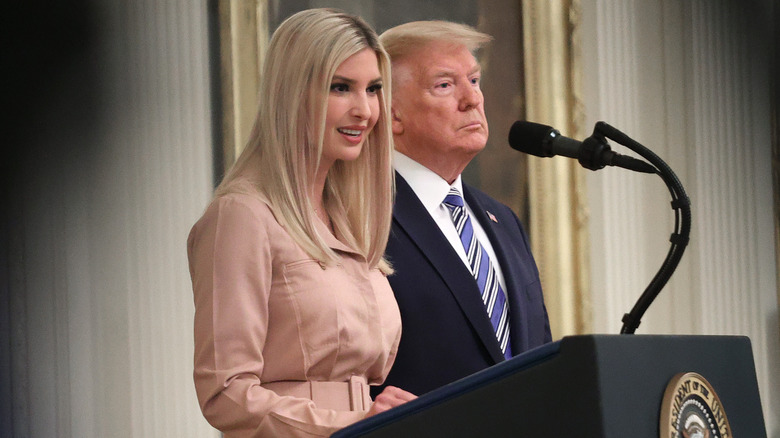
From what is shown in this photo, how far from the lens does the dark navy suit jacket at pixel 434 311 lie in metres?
2.53

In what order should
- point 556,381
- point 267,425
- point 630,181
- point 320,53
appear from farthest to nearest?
point 630,181
point 320,53
point 267,425
point 556,381

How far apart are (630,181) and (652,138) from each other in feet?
0.97

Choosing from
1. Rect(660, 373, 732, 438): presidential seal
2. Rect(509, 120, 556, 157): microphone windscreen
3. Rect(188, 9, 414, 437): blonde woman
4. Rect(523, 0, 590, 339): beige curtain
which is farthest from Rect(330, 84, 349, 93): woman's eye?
Rect(523, 0, 590, 339): beige curtain

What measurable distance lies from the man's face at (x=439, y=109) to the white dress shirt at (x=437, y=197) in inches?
1.2

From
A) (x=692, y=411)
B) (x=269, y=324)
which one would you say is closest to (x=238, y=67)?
(x=269, y=324)

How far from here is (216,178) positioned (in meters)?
3.49

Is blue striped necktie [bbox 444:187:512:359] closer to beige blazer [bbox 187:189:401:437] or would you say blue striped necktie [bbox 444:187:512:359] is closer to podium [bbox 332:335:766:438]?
beige blazer [bbox 187:189:401:437]

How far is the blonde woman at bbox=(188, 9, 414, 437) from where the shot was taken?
72.3 inches

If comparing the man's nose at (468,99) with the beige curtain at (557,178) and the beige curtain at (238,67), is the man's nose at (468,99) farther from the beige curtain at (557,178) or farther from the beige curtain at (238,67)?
the beige curtain at (557,178)

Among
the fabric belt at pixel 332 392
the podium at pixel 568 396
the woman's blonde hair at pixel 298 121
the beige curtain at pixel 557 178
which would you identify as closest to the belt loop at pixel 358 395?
the fabric belt at pixel 332 392

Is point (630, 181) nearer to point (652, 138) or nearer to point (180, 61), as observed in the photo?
point (652, 138)

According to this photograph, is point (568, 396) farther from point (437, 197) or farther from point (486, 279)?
point (437, 197)

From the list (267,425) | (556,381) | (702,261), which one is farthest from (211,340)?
(702,261)

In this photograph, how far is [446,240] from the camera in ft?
→ 8.86
